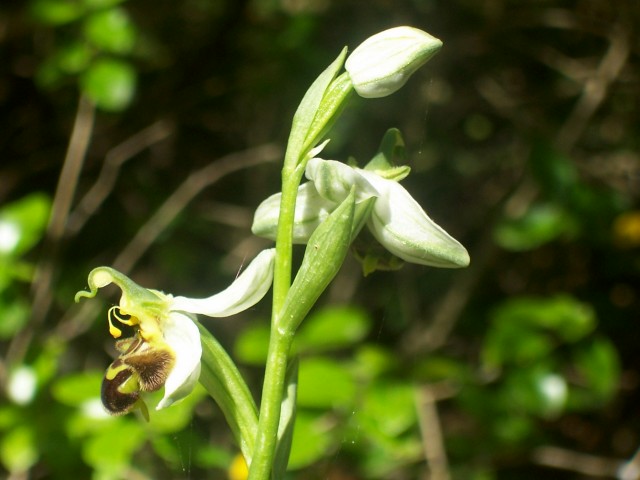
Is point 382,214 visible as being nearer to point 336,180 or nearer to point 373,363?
point 336,180

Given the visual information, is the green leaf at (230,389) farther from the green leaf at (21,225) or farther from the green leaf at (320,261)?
the green leaf at (21,225)

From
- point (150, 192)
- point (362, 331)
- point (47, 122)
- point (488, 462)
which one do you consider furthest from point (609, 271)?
point (47, 122)

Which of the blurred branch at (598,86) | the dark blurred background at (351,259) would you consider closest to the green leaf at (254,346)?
the dark blurred background at (351,259)

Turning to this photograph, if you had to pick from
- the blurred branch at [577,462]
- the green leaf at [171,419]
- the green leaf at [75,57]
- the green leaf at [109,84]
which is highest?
the green leaf at [75,57]

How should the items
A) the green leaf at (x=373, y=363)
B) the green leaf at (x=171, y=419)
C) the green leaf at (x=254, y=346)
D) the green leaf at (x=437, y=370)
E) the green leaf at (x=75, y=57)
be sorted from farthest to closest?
the green leaf at (x=437, y=370) → the green leaf at (x=75, y=57) → the green leaf at (x=373, y=363) → the green leaf at (x=254, y=346) → the green leaf at (x=171, y=419)

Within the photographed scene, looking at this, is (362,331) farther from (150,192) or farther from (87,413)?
(150,192)

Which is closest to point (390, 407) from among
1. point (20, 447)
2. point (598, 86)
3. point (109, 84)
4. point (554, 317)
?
point (554, 317)
